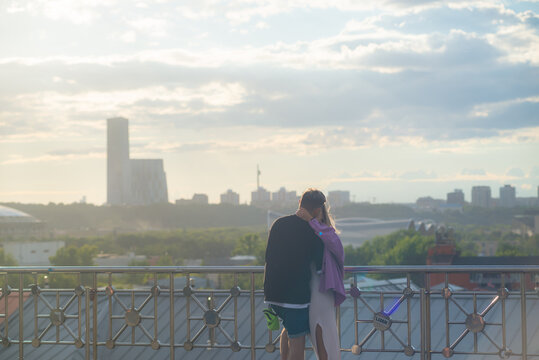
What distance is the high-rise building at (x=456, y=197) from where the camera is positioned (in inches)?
7499

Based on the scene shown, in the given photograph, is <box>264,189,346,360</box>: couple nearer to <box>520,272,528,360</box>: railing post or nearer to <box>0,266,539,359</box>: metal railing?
<box>0,266,539,359</box>: metal railing

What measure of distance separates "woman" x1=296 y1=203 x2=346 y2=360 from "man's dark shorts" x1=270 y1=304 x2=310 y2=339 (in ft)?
0.17

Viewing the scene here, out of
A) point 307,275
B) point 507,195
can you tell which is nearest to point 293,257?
point 307,275

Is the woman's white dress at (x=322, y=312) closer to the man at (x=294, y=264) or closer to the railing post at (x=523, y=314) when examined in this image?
the man at (x=294, y=264)

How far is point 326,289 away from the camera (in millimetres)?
4641

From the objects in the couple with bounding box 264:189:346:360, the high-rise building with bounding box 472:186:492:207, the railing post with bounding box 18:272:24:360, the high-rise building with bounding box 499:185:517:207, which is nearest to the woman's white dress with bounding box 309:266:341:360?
the couple with bounding box 264:189:346:360

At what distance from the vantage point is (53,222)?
152 m

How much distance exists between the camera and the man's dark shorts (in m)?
4.74

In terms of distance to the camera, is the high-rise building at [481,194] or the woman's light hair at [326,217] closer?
the woman's light hair at [326,217]

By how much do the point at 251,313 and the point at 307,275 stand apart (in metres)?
1.50

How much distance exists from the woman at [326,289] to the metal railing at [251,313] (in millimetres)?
727

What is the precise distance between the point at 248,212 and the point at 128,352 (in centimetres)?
15688

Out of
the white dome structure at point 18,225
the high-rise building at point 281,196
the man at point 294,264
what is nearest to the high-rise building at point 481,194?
the high-rise building at point 281,196

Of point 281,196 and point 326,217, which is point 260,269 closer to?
point 326,217
